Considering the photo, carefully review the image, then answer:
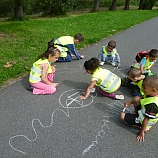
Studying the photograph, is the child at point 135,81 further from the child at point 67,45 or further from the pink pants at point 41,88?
the child at point 67,45

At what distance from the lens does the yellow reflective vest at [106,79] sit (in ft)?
11.1

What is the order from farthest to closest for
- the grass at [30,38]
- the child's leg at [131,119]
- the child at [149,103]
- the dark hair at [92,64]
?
the grass at [30,38]
the dark hair at [92,64]
the child's leg at [131,119]
the child at [149,103]

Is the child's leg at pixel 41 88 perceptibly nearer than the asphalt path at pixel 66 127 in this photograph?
No

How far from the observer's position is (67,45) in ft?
16.5

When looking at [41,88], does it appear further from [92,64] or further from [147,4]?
[147,4]

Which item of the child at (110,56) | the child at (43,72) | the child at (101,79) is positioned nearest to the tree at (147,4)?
the child at (110,56)

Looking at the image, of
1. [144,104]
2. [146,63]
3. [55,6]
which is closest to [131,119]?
[144,104]

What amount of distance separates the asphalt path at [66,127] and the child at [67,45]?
44.5 inches

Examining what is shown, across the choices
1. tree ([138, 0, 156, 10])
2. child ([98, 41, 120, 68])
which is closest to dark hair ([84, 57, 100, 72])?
child ([98, 41, 120, 68])

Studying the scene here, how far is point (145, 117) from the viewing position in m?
2.56

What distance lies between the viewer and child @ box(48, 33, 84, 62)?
4.94 m

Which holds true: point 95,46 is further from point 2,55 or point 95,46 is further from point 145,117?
point 145,117

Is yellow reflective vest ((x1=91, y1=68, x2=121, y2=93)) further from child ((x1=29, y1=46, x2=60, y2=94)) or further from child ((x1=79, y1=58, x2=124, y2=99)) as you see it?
child ((x1=29, y1=46, x2=60, y2=94))

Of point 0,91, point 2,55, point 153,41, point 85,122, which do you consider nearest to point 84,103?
point 85,122
